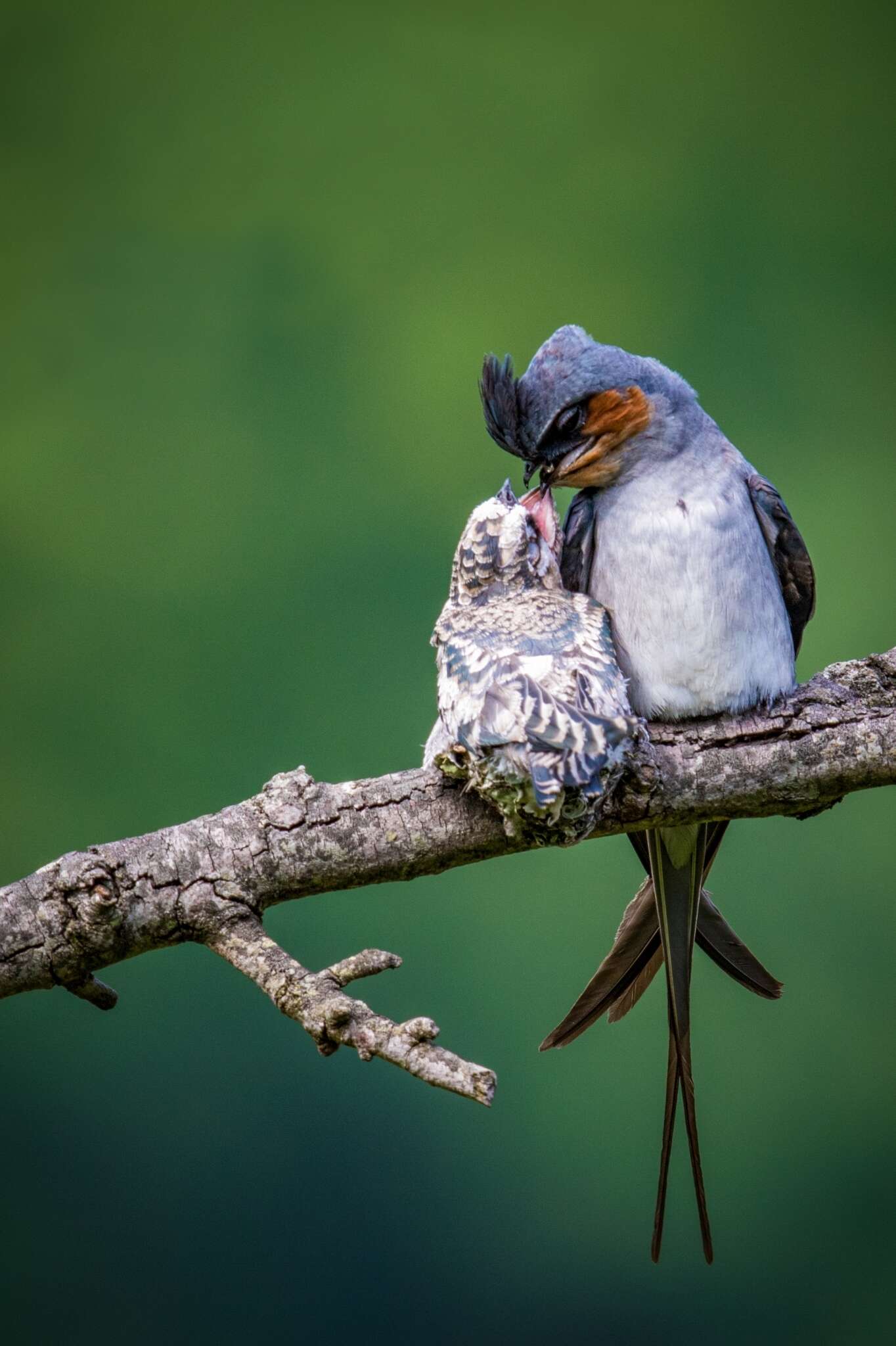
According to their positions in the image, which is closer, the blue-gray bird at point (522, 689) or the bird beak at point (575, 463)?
the blue-gray bird at point (522, 689)

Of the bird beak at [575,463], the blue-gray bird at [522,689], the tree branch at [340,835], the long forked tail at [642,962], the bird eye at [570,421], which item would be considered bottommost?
the long forked tail at [642,962]

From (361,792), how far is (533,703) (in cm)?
30

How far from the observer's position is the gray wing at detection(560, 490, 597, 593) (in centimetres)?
201

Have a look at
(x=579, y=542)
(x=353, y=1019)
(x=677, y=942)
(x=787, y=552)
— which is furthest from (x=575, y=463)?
(x=353, y=1019)

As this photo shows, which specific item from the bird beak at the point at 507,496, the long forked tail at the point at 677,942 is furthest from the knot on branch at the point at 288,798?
the long forked tail at the point at 677,942

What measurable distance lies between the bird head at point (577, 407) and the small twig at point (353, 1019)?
843mm

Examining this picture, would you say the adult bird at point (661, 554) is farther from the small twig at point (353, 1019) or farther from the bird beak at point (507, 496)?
the small twig at point (353, 1019)

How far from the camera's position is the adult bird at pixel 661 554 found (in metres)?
1.86

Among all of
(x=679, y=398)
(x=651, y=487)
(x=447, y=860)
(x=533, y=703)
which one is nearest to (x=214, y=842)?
(x=447, y=860)

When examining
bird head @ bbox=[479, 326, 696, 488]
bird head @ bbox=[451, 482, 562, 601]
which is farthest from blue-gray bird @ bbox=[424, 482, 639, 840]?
bird head @ bbox=[479, 326, 696, 488]

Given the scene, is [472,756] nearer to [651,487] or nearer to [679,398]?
[651,487]

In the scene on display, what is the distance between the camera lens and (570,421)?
188 centimetres

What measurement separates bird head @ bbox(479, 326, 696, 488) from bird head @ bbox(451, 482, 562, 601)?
0.09 metres

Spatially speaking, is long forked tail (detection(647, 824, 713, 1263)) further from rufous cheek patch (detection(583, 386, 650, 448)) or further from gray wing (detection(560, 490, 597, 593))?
rufous cheek patch (detection(583, 386, 650, 448))
